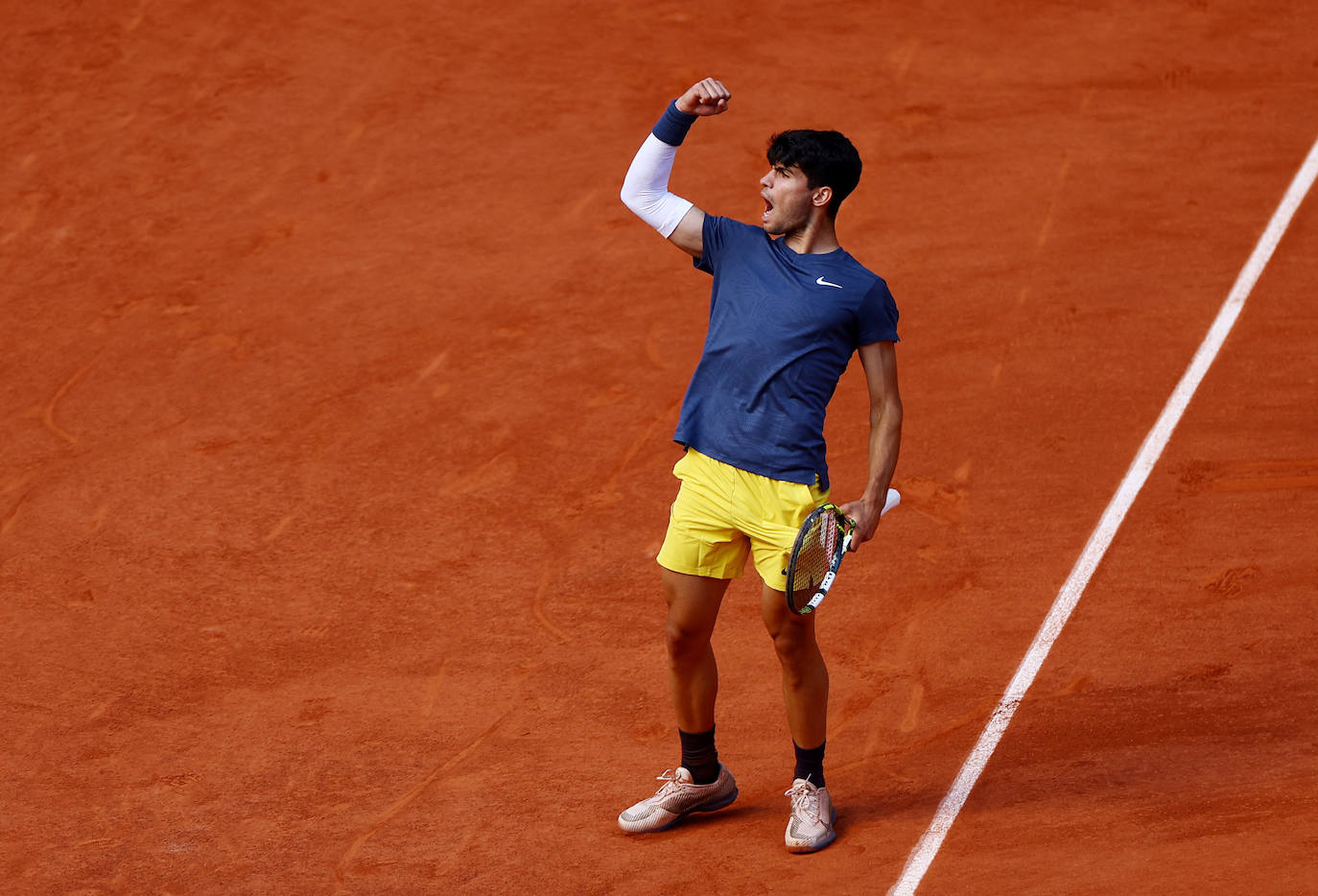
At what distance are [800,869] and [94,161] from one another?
749 cm

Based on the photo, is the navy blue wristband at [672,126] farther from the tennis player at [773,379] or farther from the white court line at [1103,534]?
the white court line at [1103,534]

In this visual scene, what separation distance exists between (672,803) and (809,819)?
0.47 metres

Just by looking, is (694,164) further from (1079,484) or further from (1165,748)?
(1165,748)

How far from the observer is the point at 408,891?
188 inches

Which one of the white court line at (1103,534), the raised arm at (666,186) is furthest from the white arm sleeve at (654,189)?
the white court line at (1103,534)

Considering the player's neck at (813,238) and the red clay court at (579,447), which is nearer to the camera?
the player's neck at (813,238)

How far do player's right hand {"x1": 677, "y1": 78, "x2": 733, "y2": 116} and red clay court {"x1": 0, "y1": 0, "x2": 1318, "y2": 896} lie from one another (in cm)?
232

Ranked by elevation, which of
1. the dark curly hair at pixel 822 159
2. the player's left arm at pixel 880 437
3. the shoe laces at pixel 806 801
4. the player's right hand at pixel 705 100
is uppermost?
the player's right hand at pixel 705 100

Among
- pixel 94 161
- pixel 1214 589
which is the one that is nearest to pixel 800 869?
pixel 1214 589

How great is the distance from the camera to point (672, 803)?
4969 mm

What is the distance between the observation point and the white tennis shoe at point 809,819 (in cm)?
477

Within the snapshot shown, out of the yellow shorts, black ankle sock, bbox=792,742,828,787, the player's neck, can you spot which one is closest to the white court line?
black ankle sock, bbox=792,742,828,787

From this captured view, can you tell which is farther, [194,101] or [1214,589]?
[194,101]

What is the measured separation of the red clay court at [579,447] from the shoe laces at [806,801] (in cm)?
16
